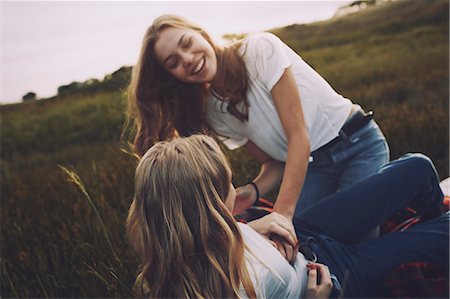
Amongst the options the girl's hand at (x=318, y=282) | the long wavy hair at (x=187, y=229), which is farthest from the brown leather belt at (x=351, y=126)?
the long wavy hair at (x=187, y=229)

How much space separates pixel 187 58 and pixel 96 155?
3.88 m

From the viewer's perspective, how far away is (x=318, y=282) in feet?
6.47

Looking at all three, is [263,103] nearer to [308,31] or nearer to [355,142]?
[355,142]

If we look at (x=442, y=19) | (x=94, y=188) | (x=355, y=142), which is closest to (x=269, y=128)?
(x=355, y=142)

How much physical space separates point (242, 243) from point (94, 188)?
2.62m

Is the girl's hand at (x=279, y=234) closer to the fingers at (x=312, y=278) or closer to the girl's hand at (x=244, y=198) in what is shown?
the fingers at (x=312, y=278)

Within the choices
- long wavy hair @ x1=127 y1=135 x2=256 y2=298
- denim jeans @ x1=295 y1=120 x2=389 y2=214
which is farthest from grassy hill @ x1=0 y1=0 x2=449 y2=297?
denim jeans @ x1=295 y1=120 x2=389 y2=214

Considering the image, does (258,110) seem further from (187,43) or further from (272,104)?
(187,43)

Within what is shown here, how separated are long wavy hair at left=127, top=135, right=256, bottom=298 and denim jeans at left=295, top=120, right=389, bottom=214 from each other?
132 cm

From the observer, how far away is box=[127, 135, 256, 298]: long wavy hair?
64.2 inches

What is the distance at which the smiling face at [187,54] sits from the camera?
248 cm

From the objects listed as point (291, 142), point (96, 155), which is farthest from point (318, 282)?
point (96, 155)

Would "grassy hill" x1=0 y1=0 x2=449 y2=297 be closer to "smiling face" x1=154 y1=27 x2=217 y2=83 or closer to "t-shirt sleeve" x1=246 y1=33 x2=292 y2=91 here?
"smiling face" x1=154 y1=27 x2=217 y2=83

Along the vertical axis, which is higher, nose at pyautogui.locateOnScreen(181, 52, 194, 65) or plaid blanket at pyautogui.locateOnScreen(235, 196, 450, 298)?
nose at pyautogui.locateOnScreen(181, 52, 194, 65)
